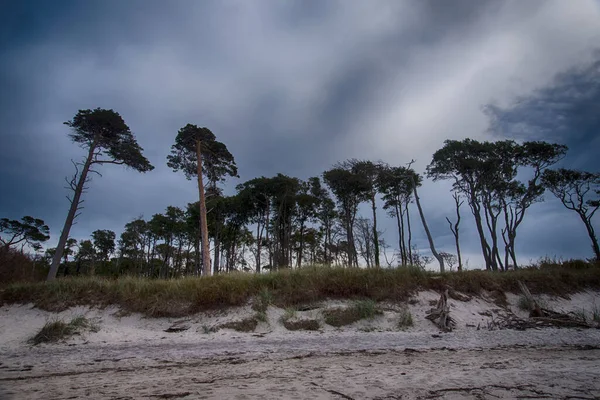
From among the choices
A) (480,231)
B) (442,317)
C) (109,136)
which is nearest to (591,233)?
(480,231)

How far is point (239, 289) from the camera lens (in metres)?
8.30

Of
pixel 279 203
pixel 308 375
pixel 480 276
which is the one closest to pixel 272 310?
pixel 308 375

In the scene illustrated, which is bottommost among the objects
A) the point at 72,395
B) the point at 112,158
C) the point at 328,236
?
the point at 72,395

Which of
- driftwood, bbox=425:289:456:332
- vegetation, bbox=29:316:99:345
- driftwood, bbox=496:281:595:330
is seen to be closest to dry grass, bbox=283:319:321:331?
driftwood, bbox=425:289:456:332

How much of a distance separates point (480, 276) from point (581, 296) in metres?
4.30

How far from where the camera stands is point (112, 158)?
16531 millimetres

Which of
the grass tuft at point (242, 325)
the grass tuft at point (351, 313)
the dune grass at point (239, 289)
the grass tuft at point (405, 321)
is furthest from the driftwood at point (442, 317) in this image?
the grass tuft at point (242, 325)

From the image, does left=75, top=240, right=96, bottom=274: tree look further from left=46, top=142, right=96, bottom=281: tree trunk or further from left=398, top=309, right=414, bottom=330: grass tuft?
left=398, top=309, right=414, bottom=330: grass tuft

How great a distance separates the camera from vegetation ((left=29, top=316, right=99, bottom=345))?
243 inches

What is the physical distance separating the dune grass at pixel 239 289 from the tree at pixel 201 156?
801 centimetres

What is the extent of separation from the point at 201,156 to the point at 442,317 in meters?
16.2

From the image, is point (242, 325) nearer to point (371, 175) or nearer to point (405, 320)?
point (405, 320)

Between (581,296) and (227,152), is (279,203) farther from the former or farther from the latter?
(581,296)

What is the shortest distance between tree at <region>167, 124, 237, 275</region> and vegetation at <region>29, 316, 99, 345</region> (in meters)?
9.76
